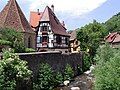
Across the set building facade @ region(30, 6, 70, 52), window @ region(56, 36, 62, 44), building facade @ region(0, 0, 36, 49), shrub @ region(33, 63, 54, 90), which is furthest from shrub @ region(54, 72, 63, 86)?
window @ region(56, 36, 62, 44)

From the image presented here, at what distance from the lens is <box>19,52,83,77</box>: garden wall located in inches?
1470

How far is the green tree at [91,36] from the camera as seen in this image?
75144mm

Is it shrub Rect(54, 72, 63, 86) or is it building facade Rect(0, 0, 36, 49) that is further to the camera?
building facade Rect(0, 0, 36, 49)

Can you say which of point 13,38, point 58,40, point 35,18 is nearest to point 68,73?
point 13,38

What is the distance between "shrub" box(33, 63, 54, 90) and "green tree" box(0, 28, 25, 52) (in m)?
7.44

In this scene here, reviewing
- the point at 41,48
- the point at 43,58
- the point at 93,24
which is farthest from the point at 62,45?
the point at 43,58

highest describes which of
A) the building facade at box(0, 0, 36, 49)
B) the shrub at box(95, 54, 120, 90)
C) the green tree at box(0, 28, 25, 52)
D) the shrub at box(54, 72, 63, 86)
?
the building facade at box(0, 0, 36, 49)

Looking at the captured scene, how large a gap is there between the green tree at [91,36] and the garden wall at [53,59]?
50.9 ft

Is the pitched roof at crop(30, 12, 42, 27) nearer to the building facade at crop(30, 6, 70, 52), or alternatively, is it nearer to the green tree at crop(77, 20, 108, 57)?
the building facade at crop(30, 6, 70, 52)

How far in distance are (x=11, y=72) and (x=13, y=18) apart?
25710mm

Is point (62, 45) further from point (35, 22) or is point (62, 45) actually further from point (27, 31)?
point (27, 31)

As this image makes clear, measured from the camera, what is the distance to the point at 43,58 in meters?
41.2

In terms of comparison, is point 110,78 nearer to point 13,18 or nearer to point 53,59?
point 53,59

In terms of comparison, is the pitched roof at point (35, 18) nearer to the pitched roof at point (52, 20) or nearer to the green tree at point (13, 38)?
the pitched roof at point (52, 20)
